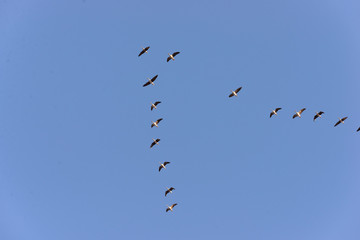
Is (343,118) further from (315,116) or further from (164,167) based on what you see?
(164,167)

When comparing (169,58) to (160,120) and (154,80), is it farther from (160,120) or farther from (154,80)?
(160,120)

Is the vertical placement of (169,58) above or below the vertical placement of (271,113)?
above

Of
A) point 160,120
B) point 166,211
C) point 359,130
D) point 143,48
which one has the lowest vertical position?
point 166,211

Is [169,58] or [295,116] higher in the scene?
[169,58]

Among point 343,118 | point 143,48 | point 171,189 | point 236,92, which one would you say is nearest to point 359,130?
point 343,118

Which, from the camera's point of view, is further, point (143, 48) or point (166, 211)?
point (166, 211)

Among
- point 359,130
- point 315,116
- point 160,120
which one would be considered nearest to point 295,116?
point 315,116

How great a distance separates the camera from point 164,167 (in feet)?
295

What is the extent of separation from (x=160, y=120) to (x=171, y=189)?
37.4ft

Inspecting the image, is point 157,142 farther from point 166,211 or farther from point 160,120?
point 166,211

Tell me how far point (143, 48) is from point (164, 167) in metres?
19.6

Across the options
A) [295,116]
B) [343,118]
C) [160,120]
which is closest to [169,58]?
[160,120]

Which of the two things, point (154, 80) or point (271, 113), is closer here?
point (154, 80)

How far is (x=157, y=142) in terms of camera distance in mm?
89750
